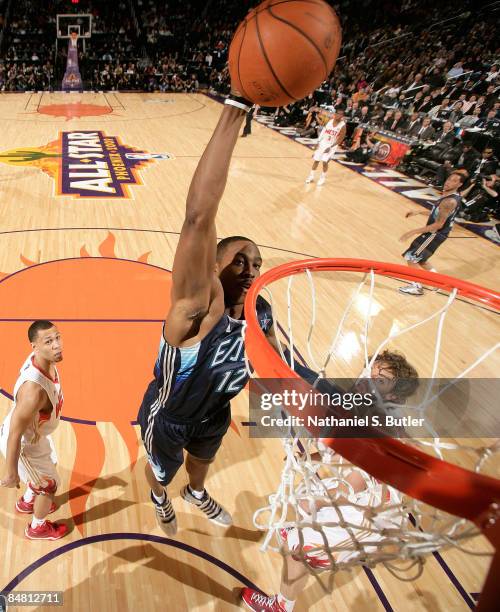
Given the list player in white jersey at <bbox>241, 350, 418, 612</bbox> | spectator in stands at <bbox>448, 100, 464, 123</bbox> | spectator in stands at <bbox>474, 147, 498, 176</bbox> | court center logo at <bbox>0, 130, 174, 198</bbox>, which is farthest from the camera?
spectator in stands at <bbox>448, 100, 464, 123</bbox>

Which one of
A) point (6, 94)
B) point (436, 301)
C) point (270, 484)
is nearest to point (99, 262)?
point (270, 484)

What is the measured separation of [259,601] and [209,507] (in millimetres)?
566

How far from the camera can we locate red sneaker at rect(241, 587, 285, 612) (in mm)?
2252

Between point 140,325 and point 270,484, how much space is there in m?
2.02

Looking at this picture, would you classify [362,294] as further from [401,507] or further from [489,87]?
[489,87]

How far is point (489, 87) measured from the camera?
41.0 ft

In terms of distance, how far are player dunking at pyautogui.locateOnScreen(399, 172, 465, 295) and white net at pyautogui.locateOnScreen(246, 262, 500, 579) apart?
369mm

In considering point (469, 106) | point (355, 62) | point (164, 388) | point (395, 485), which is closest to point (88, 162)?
point (164, 388)

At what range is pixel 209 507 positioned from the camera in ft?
8.86

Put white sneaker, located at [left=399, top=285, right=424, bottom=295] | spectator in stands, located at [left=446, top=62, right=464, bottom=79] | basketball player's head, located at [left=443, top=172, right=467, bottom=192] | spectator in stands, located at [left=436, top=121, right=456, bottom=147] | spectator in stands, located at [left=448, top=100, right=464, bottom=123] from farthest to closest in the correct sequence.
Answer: spectator in stands, located at [left=446, top=62, right=464, bottom=79], spectator in stands, located at [left=448, top=100, right=464, bottom=123], spectator in stands, located at [left=436, top=121, right=456, bottom=147], white sneaker, located at [left=399, top=285, right=424, bottom=295], basketball player's head, located at [left=443, top=172, right=467, bottom=192]

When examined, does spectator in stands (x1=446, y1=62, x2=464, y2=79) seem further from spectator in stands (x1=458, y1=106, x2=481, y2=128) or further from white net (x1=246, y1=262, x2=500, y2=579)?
white net (x1=246, y1=262, x2=500, y2=579)

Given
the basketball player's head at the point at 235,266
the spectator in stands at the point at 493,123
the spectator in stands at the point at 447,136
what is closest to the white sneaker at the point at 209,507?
the basketball player's head at the point at 235,266

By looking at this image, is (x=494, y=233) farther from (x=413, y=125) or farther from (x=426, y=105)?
(x=426, y=105)

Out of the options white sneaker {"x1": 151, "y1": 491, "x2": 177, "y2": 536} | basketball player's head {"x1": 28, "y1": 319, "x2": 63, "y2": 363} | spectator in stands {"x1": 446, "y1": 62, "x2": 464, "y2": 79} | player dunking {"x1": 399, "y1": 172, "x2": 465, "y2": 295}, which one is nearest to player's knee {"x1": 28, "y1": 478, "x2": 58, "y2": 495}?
white sneaker {"x1": 151, "y1": 491, "x2": 177, "y2": 536}
